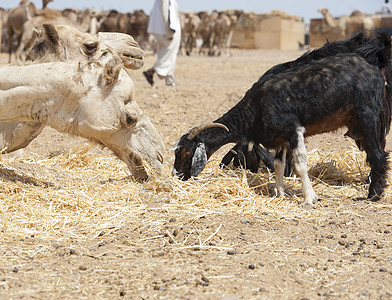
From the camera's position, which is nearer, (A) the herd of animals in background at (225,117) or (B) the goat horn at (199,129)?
(A) the herd of animals in background at (225,117)

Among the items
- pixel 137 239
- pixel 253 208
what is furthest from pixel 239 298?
pixel 253 208

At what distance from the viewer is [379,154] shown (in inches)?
209

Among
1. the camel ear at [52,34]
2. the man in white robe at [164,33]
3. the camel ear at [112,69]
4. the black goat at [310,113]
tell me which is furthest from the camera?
the man in white robe at [164,33]

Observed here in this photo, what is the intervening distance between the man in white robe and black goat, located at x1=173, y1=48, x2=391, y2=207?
761 cm

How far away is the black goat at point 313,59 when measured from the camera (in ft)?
18.3

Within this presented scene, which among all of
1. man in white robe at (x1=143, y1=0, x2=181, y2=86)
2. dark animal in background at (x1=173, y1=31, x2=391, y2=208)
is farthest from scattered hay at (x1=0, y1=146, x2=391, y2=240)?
man in white robe at (x1=143, y1=0, x2=181, y2=86)

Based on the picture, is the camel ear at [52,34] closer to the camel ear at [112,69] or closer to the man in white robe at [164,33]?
the camel ear at [112,69]

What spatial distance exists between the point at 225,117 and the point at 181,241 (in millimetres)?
1762

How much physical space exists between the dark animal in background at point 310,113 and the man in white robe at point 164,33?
299 inches

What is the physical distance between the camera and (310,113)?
5.21 meters

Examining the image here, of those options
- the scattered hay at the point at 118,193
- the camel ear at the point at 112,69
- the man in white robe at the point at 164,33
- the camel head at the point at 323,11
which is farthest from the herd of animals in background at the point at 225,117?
the camel head at the point at 323,11

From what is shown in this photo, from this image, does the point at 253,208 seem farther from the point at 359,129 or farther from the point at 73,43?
the point at 73,43

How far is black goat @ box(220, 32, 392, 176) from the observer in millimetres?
5590

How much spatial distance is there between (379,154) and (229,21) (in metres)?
27.8
